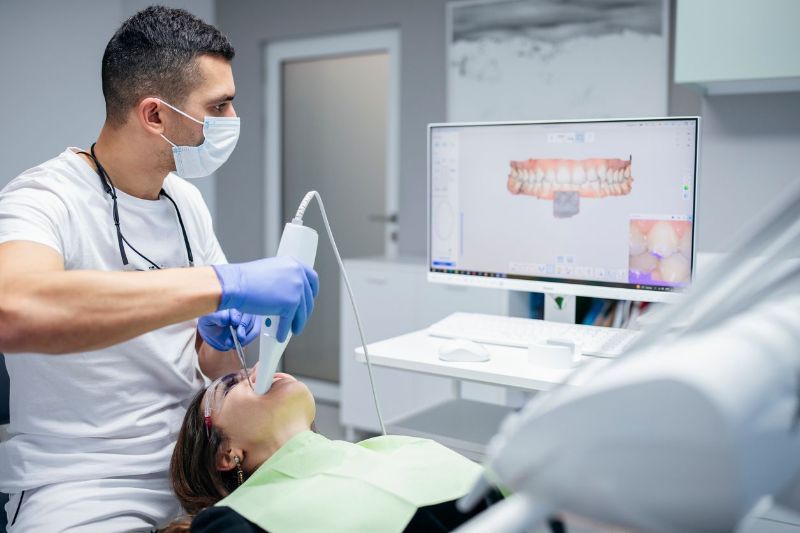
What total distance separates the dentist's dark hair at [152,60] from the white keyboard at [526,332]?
0.85m

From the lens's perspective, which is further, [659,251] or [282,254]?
[659,251]

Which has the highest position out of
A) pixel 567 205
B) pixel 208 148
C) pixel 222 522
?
pixel 208 148

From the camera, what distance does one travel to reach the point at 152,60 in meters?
1.52

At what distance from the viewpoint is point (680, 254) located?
5.66 ft

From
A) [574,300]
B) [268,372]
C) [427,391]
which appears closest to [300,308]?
[268,372]

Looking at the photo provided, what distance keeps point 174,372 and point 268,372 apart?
0.80 feet

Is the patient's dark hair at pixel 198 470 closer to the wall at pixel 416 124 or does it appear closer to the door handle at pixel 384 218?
the wall at pixel 416 124

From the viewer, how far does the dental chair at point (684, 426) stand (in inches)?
17.9

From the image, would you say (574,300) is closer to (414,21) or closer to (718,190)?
(718,190)

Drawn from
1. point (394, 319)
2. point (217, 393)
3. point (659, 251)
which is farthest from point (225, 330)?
point (394, 319)

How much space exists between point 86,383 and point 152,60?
0.65 meters

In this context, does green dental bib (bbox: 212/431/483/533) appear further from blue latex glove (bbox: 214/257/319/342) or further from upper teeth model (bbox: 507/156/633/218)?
upper teeth model (bbox: 507/156/633/218)

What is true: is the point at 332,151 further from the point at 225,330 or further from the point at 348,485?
the point at 348,485

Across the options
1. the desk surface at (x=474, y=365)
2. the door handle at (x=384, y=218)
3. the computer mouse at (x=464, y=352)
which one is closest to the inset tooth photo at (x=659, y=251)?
the desk surface at (x=474, y=365)
